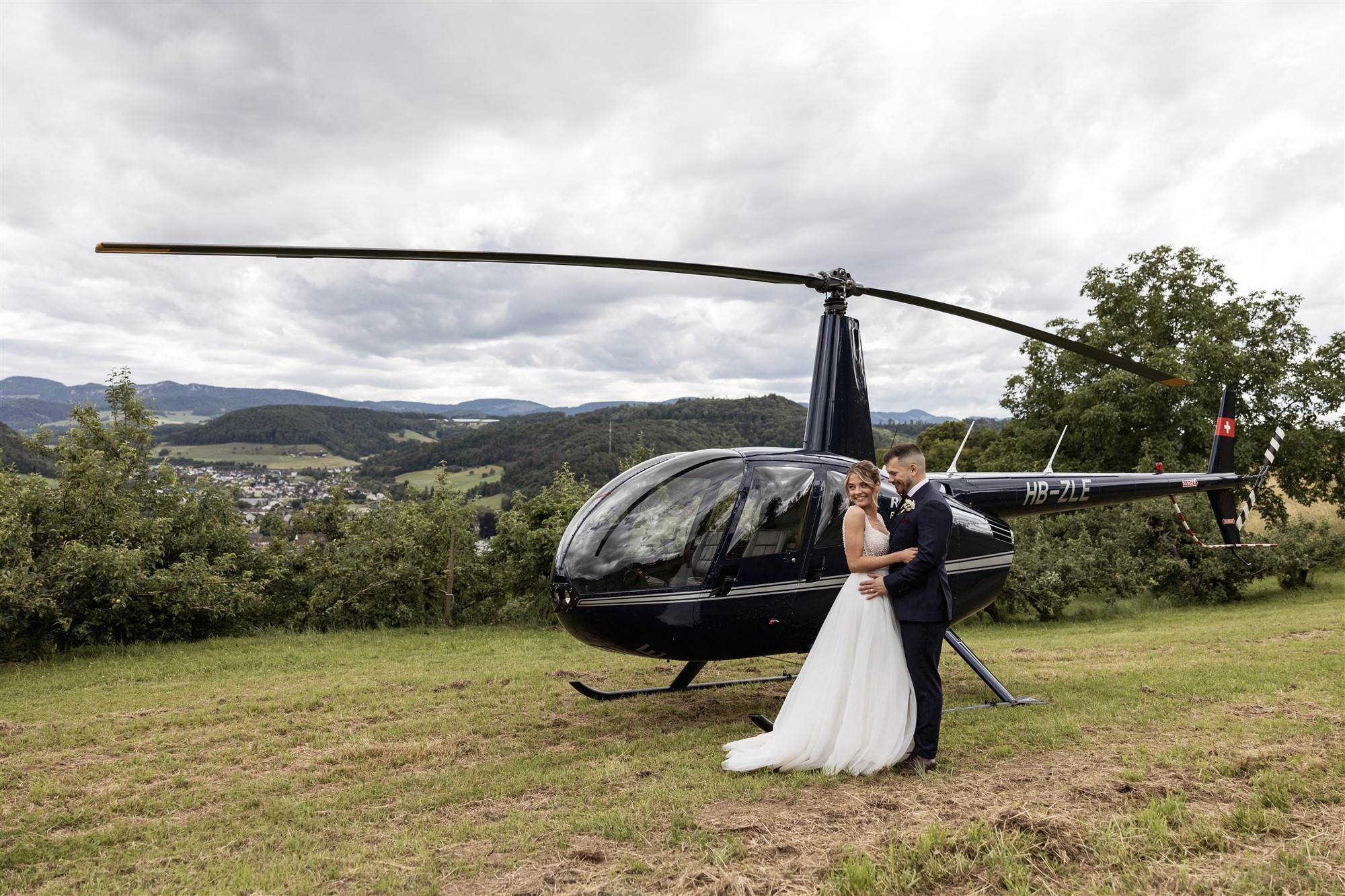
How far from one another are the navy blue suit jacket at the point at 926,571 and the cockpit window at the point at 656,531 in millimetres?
1386

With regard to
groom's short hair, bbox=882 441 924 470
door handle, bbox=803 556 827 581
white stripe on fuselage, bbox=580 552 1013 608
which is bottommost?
white stripe on fuselage, bbox=580 552 1013 608

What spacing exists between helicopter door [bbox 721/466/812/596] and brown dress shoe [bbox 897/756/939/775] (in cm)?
154

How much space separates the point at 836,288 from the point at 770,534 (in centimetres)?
233

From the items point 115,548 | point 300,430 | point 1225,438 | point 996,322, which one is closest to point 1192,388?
point 1225,438

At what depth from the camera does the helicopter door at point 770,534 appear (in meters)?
5.88

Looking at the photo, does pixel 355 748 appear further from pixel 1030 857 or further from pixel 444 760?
pixel 1030 857

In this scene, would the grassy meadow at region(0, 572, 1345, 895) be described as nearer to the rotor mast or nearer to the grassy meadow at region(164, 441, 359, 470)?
the rotor mast

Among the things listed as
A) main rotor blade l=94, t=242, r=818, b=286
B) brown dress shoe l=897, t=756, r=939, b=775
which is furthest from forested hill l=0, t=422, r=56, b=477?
brown dress shoe l=897, t=756, r=939, b=775

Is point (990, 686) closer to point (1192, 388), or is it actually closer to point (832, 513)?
point (832, 513)

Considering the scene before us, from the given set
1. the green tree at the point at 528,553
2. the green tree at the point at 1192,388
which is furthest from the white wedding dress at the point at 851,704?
the green tree at the point at 1192,388

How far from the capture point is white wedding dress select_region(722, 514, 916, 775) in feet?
16.3

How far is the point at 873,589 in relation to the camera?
511 cm

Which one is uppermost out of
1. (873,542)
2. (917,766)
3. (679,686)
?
(873,542)

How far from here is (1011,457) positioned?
28.0 metres
